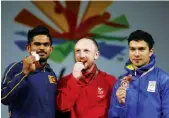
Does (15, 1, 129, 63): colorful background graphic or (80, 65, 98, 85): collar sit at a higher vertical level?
(15, 1, 129, 63): colorful background graphic

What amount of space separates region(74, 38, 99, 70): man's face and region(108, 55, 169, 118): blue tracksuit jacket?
22cm

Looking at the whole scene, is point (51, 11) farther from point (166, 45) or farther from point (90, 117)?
point (90, 117)

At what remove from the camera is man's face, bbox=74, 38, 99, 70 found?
194 centimetres

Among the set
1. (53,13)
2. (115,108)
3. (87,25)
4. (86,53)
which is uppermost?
(53,13)

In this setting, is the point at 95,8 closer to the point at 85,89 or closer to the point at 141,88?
the point at 85,89

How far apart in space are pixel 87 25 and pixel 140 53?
1495mm

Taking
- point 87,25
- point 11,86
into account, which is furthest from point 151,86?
point 87,25

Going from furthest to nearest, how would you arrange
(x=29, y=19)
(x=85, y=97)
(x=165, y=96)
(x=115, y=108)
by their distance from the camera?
(x=29, y=19) < (x=85, y=97) < (x=115, y=108) < (x=165, y=96)

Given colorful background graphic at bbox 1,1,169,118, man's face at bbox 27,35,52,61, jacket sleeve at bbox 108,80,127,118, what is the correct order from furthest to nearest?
colorful background graphic at bbox 1,1,169,118, man's face at bbox 27,35,52,61, jacket sleeve at bbox 108,80,127,118

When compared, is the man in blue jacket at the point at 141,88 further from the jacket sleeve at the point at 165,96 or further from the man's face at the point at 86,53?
the man's face at the point at 86,53

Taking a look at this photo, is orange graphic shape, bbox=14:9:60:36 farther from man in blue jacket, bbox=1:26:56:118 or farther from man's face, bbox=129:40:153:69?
man's face, bbox=129:40:153:69

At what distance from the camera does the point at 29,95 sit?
185 centimetres

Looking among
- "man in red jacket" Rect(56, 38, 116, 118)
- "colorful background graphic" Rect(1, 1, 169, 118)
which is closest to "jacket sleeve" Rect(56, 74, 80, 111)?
"man in red jacket" Rect(56, 38, 116, 118)

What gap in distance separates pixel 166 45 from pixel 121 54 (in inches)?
16.8
